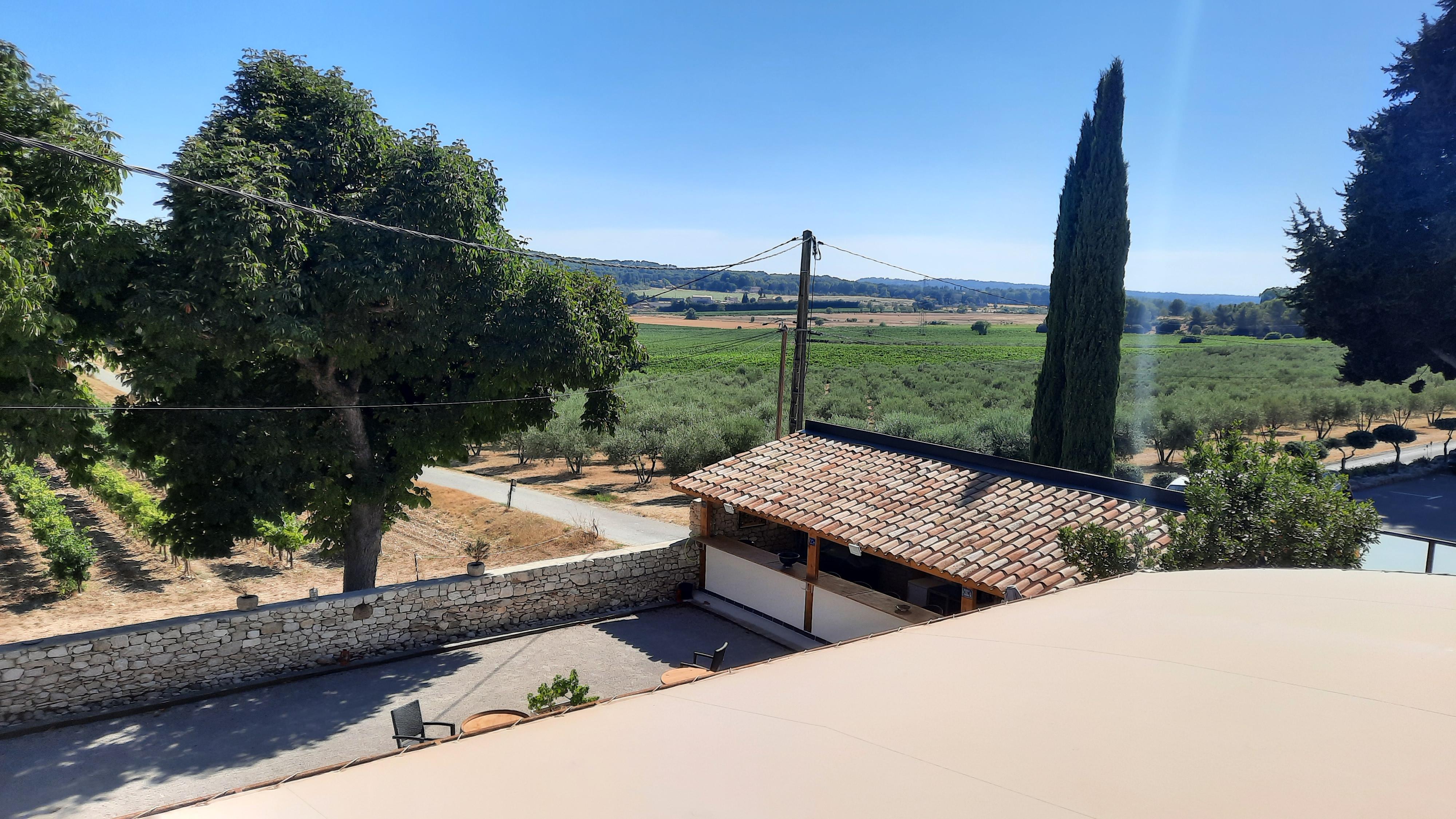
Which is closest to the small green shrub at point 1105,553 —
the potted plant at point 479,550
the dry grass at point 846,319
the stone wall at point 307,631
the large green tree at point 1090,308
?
the stone wall at point 307,631

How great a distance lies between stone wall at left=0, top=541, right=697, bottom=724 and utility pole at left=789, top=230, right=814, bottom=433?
3744 millimetres

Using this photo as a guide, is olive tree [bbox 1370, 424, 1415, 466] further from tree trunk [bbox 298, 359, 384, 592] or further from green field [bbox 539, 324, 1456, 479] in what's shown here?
tree trunk [bbox 298, 359, 384, 592]

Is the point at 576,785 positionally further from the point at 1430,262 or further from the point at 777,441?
the point at 1430,262

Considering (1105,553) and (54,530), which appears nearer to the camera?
(1105,553)

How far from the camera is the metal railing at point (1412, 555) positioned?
8.28 metres

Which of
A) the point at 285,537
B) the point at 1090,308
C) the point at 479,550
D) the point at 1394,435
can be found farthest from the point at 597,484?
the point at 1394,435

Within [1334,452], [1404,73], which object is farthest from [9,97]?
[1334,452]

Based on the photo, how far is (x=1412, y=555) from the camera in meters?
8.66

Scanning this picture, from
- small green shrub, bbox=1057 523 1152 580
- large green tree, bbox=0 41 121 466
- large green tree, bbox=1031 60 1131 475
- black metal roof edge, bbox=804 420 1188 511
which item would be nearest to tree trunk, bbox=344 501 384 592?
large green tree, bbox=0 41 121 466

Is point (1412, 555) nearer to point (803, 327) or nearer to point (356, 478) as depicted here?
point (803, 327)

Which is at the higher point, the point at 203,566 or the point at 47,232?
the point at 47,232

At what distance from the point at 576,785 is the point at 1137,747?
2074 mm

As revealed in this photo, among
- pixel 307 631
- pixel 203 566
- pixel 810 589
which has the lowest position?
pixel 203 566

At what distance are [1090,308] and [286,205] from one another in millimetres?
18851
